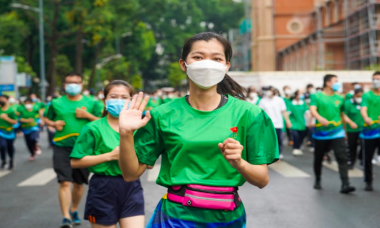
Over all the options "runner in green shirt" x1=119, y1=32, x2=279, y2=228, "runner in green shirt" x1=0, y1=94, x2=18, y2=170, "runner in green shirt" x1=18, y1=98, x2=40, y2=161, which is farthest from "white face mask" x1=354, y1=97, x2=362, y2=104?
"runner in green shirt" x1=119, y1=32, x2=279, y2=228

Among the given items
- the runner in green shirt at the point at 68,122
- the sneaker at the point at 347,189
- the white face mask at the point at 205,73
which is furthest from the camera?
the sneaker at the point at 347,189

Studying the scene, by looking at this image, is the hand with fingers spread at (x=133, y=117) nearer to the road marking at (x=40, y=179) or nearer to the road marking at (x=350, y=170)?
the road marking at (x=40, y=179)

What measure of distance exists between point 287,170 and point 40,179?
5.06 metres

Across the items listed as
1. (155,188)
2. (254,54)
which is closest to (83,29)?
(155,188)

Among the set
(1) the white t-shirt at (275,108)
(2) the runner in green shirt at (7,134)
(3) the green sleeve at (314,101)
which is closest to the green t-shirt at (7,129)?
(2) the runner in green shirt at (7,134)

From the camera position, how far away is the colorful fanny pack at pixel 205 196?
352 centimetres

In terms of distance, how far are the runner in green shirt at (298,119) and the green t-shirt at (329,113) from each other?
7.31 meters

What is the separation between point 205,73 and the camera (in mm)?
3471

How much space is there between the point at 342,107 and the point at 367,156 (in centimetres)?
92

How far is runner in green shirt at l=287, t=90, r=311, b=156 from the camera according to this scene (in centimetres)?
1847

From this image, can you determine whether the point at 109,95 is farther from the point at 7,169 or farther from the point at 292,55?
the point at 292,55

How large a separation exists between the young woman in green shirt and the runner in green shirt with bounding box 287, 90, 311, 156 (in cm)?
1272

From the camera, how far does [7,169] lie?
15.8m

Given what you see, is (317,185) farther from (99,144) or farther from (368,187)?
(99,144)
